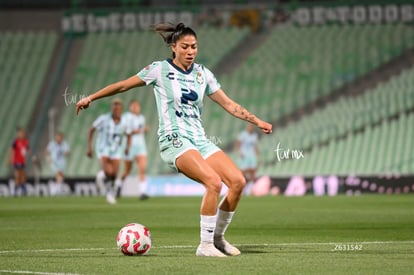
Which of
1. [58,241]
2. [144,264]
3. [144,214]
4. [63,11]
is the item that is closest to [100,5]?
[63,11]

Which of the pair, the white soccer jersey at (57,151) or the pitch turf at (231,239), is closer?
the pitch turf at (231,239)

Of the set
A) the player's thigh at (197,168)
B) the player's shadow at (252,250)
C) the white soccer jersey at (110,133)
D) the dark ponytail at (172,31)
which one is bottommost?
the white soccer jersey at (110,133)

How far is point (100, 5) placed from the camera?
39.9 meters

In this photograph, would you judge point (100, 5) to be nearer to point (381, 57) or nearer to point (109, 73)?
point (109, 73)

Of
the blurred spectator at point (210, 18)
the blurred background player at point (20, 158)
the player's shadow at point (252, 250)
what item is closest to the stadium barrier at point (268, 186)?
the blurred background player at point (20, 158)

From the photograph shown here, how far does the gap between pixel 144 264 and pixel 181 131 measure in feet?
5.70

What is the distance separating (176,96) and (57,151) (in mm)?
22129

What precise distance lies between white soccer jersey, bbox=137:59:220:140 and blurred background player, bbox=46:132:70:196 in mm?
21483

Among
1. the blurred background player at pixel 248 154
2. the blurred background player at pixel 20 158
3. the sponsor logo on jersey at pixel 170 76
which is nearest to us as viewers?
the sponsor logo on jersey at pixel 170 76

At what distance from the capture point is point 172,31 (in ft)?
34.5

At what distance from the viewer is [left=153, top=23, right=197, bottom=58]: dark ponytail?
410 inches

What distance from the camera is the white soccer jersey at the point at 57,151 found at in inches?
1262

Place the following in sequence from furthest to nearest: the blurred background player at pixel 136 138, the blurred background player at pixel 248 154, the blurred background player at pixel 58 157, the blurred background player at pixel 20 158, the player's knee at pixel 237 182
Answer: the blurred background player at pixel 58 157
the blurred background player at pixel 20 158
the blurred background player at pixel 248 154
the blurred background player at pixel 136 138
the player's knee at pixel 237 182

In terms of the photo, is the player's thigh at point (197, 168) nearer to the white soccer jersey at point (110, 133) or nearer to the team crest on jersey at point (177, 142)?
the team crest on jersey at point (177, 142)
